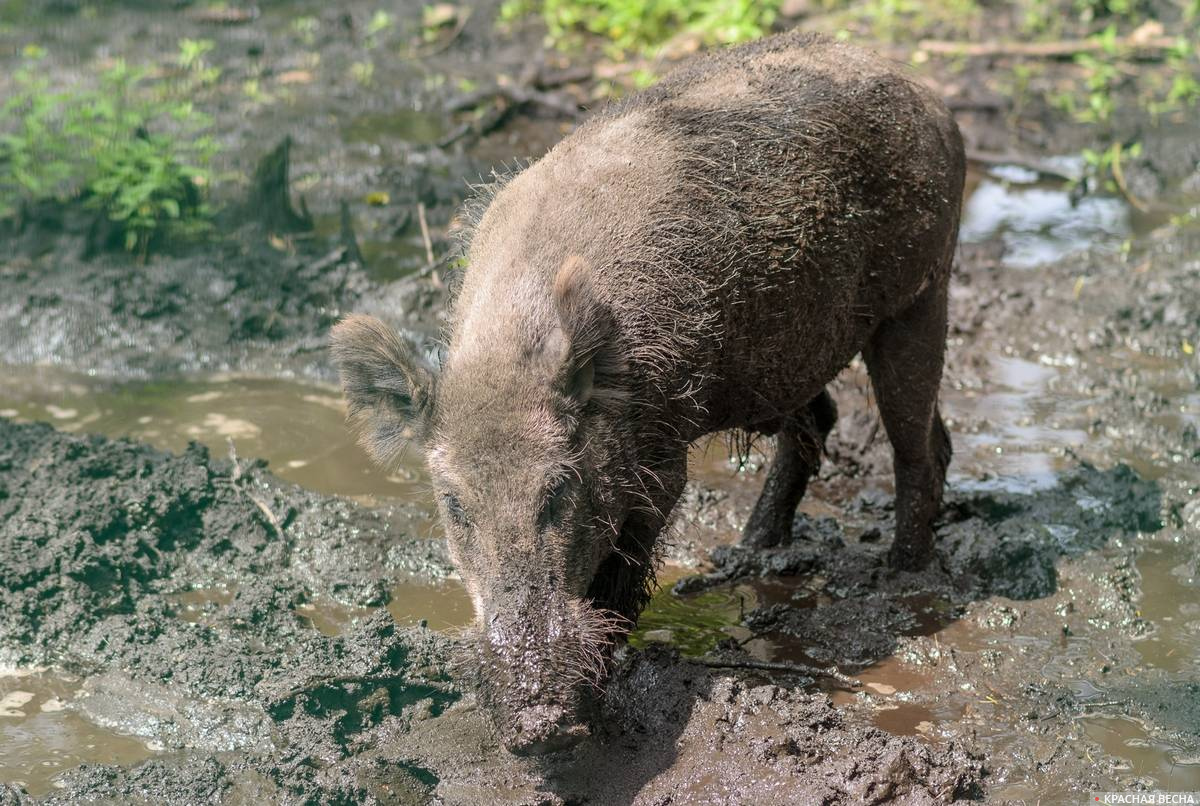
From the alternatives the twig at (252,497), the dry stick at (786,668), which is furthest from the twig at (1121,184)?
the twig at (252,497)

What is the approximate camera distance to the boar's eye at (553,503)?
175 inches

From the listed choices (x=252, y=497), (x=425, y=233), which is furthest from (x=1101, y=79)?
(x=252, y=497)

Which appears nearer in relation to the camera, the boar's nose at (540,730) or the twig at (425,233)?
the boar's nose at (540,730)

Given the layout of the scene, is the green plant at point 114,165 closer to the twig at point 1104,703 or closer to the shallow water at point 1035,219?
the shallow water at point 1035,219

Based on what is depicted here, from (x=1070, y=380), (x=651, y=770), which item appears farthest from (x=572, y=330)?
(x=1070, y=380)

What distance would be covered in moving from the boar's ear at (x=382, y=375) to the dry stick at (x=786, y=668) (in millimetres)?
1616

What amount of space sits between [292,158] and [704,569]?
6065 millimetres

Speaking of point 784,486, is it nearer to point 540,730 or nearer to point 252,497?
point 252,497

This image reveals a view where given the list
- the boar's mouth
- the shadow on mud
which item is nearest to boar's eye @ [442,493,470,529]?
the boar's mouth

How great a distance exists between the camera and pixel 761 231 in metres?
5.28

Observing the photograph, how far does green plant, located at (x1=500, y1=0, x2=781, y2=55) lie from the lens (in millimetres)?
12156

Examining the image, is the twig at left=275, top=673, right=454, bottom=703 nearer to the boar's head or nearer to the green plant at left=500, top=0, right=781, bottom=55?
the boar's head

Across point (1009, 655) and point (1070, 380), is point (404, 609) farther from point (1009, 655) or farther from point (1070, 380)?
point (1070, 380)

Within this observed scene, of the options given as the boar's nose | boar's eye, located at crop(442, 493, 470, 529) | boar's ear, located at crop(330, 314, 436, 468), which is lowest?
the boar's nose
